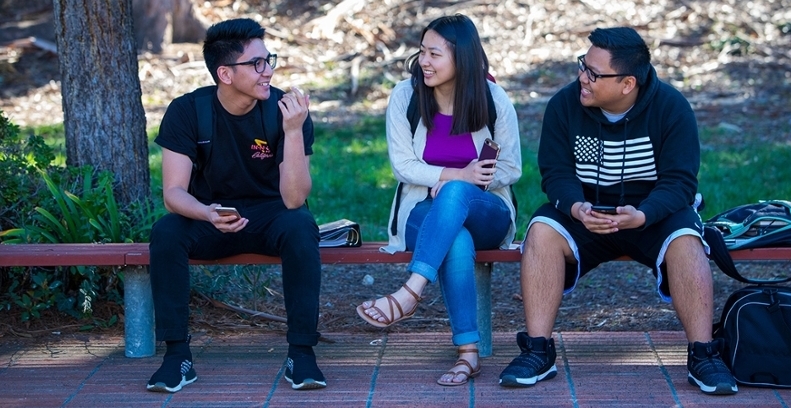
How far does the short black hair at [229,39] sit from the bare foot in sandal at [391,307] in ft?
4.18

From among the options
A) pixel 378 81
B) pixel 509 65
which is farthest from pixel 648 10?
pixel 378 81

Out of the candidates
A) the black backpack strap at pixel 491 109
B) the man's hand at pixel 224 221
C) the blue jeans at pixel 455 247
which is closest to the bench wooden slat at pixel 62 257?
the man's hand at pixel 224 221

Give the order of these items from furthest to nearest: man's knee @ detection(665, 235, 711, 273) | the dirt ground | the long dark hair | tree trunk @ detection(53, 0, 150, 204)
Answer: the dirt ground < tree trunk @ detection(53, 0, 150, 204) < the long dark hair < man's knee @ detection(665, 235, 711, 273)

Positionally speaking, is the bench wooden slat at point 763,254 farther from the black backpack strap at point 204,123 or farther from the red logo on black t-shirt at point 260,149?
the black backpack strap at point 204,123

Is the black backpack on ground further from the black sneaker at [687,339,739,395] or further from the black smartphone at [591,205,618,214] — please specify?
the black smartphone at [591,205,618,214]

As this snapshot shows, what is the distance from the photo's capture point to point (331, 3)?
577 inches

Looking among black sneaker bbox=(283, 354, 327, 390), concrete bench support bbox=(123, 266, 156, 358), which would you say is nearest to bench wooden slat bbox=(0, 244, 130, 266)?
concrete bench support bbox=(123, 266, 156, 358)

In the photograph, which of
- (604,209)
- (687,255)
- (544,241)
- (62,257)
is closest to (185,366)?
(62,257)

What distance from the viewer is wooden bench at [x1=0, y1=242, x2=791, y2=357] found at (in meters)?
4.62

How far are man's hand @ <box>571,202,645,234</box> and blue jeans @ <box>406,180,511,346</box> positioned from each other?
0.48 m

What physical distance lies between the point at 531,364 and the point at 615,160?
102cm

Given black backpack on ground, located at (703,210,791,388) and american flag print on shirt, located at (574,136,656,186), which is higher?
american flag print on shirt, located at (574,136,656,186)

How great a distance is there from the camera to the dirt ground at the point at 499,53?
1100 cm

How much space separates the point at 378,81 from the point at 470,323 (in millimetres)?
7717
